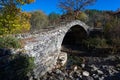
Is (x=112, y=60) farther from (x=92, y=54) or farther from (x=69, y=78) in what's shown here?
(x=69, y=78)

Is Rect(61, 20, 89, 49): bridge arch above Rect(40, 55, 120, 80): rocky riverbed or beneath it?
above

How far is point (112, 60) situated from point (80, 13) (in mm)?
14722

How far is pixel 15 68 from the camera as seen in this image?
9617 mm

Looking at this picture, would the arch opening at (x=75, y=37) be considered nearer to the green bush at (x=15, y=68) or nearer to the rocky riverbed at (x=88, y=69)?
the rocky riverbed at (x=88, y=69)

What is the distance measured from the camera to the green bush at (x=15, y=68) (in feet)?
31.3

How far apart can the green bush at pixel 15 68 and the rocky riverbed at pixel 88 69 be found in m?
3.40


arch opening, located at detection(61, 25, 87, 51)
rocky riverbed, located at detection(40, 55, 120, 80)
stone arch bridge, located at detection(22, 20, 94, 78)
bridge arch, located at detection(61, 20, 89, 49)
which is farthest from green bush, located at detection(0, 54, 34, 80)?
arch opening, located at detection(61, 25, 87, 51)

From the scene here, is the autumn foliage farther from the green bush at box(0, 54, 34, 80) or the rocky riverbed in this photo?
the green bush at box(0, 54, 34, 80)

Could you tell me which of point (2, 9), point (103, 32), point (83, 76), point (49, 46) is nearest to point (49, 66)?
point (49, 46)

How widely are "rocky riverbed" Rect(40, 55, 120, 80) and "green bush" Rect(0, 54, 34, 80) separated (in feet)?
11.2

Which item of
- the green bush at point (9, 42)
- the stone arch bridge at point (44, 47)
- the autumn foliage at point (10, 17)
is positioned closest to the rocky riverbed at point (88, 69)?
the stone arch bridge at point (44, 47)

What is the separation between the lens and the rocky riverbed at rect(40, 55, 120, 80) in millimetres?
14094

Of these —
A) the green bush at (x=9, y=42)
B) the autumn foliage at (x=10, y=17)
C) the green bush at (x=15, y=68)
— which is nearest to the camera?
the green bush at (x=15, y=68)

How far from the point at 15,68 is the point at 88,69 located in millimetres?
7519
